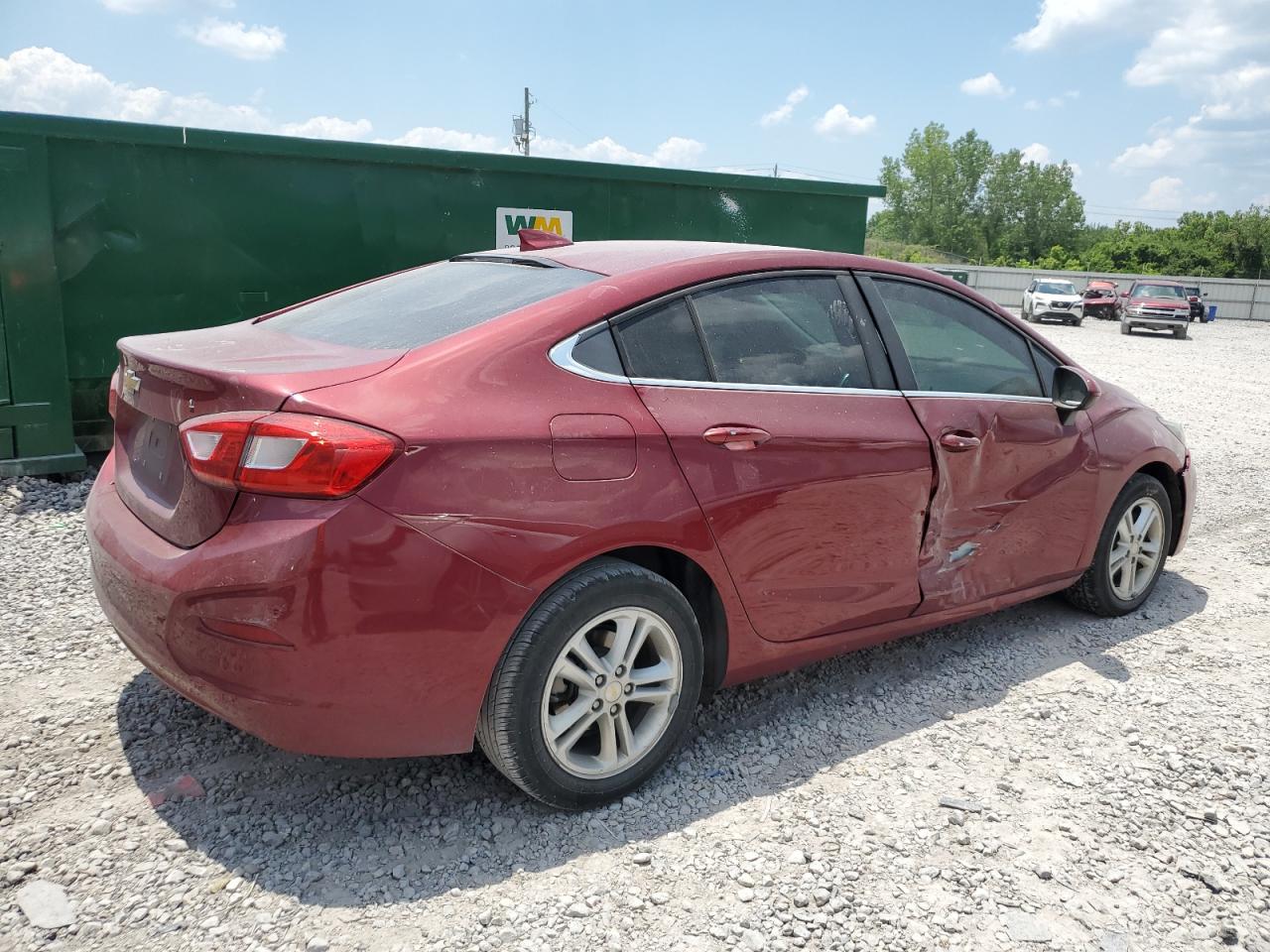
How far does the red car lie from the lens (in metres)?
2.35

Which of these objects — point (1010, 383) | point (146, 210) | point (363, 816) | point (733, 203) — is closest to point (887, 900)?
point (363, 816)

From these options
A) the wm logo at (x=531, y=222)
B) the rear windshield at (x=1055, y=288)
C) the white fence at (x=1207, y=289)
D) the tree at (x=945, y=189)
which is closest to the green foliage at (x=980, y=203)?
the tree at (x=945, y=189)

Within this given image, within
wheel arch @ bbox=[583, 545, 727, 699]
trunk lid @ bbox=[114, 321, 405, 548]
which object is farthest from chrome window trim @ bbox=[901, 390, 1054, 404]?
trunk lid @ bbox=[114, 321, 405, 548]

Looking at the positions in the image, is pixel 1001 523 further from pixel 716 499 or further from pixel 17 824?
pixel 17 824

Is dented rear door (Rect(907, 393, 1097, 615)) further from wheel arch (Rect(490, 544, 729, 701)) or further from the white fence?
the white fence

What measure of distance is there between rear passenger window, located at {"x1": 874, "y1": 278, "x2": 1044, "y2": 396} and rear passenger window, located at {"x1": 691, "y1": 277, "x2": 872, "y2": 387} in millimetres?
266

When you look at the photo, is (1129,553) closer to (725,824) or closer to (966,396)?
(966,396)

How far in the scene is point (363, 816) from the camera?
2793mm

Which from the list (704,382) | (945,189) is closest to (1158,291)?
(704,382)

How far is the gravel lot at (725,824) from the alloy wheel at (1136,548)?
0.54 m

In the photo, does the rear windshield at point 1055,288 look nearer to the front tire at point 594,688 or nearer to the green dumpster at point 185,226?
the green dumpster at point 185,226

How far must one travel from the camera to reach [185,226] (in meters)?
6.29

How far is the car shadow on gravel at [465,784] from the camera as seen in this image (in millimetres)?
2582

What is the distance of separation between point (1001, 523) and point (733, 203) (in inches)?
219
